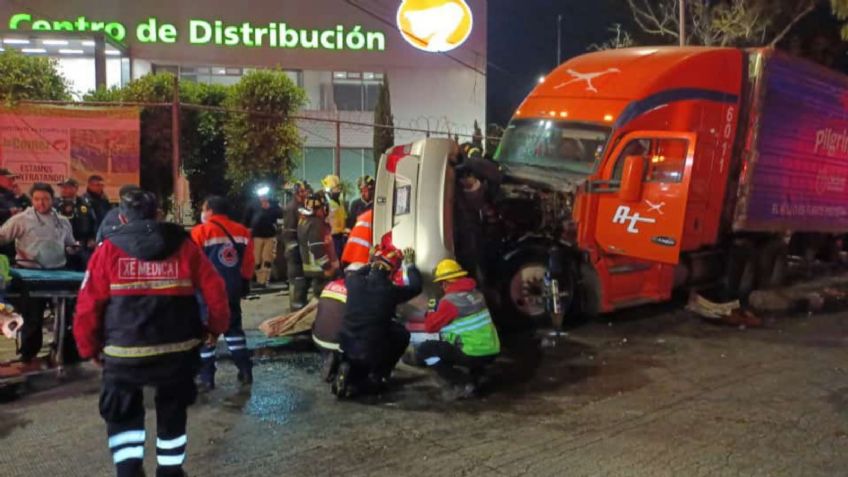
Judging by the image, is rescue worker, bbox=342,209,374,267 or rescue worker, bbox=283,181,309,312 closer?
rescue worker, bbox=342,209,374,267

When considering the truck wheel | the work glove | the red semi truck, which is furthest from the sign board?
the truck wheel

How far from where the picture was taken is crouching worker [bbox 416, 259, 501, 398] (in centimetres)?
576

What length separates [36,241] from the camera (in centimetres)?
679

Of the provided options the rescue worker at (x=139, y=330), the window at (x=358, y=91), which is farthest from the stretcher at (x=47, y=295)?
the window at (x=358, y=91)

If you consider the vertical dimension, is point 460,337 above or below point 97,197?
below

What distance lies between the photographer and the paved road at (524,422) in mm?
4583

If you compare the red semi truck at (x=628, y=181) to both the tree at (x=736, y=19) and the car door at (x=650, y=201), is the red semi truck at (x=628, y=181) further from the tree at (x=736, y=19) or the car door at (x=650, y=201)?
the tree at (x=736, y=19)

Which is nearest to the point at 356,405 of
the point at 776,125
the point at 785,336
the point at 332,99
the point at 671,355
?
the point at 671,355

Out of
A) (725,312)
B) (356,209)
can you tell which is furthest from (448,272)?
(356,209)

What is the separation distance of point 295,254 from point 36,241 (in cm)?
304

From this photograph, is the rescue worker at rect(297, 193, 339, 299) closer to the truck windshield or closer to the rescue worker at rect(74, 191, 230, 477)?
the truck windshield

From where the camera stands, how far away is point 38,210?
684 centimetres

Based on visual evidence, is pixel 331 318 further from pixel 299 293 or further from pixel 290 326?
pixel 299 293

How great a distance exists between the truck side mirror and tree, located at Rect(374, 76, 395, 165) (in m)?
13.7
